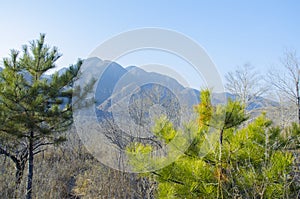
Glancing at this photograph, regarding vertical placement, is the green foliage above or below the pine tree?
below

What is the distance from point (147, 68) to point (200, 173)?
1183mm

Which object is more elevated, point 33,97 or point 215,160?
A: point 33,97

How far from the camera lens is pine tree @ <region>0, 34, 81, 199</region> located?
4.70 m

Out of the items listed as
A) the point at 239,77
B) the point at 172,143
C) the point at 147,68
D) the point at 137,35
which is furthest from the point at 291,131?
the point at 239,77

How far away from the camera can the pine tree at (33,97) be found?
4699 millimetres

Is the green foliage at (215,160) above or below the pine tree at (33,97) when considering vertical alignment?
below

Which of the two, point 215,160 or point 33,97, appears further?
point 33,97

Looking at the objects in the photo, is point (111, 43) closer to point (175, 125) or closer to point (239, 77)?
point (175, 125)

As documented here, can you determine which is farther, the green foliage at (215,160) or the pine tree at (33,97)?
the pine tree at (33,97)

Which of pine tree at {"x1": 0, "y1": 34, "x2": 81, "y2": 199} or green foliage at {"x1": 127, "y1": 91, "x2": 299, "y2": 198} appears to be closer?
green foliage at {"x1": 127, "y1": 91, "x2": 299, "y2": 198}

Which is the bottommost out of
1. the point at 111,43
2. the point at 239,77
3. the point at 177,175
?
the point at 177,175

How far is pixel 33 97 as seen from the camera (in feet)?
15.7

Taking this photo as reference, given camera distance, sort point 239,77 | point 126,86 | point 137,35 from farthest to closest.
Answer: point 239,77, point 126,86, point 137,35

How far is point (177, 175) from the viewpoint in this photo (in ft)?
8.22
